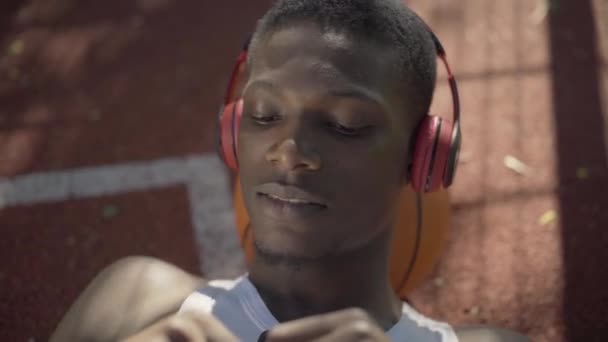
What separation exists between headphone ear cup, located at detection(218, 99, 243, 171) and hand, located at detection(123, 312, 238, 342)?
60 cm

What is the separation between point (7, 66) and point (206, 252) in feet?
6.70

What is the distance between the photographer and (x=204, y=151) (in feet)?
14.3

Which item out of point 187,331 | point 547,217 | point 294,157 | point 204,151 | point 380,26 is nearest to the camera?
point 187,331

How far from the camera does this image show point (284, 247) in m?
2.46

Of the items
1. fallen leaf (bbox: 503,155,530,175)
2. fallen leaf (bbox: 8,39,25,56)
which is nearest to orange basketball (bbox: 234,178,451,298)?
fallen leaf (bbox: 503,155,530,175)

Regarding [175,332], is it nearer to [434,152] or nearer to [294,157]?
[294,157]

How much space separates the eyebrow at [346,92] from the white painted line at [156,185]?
64.0 inches

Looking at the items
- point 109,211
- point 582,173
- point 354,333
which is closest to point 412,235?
point 354,333

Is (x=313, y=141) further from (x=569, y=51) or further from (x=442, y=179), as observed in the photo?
(x=569, y=51)

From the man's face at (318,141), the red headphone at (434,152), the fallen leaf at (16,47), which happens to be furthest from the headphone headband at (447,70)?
the fallen leaf at (16,47)

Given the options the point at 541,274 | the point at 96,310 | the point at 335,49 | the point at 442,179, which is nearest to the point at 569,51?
the point at 541,274

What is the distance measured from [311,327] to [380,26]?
3.55ft

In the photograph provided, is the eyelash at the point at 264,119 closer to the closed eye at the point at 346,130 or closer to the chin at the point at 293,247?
the closed eye at the point at 346,130

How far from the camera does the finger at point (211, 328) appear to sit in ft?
7.94
